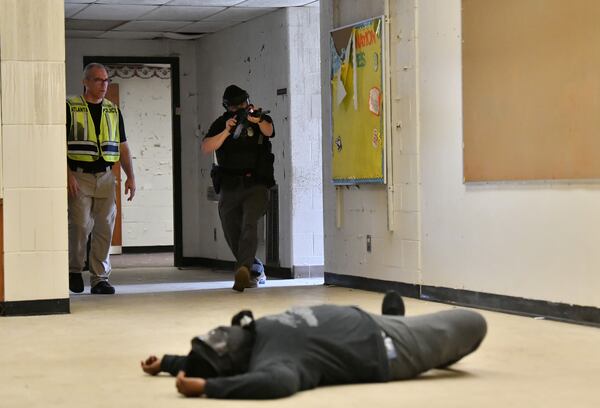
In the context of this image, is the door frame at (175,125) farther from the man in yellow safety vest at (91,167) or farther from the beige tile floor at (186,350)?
the beige tile floor at (186,350)

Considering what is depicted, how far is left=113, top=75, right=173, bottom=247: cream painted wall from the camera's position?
1568 centimetres

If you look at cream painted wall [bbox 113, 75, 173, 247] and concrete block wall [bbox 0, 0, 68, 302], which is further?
cream painted wall [bbox 113, 75, 173, 247]

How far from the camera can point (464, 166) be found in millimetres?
7352

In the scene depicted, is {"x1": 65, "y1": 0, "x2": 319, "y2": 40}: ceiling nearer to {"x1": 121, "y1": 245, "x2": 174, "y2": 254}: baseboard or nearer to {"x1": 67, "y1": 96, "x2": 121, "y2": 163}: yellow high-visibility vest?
{"x1": 67, "y1": 96, "x2": 121, "y2": 163}: yellow high-visibility vest

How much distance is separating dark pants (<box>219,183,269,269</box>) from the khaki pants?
864mm

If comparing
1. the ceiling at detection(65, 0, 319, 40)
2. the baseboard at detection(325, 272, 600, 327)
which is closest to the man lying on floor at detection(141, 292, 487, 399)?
the baseboard at detection(325, 272, 600, 327)

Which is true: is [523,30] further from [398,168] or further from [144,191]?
[144,191]

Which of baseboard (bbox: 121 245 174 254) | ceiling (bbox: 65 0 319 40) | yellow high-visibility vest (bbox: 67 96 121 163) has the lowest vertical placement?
baseboard (bbox: 121 245 174 254)

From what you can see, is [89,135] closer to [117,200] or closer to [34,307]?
[34,307]

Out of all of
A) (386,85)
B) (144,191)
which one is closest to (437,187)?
(386,85)

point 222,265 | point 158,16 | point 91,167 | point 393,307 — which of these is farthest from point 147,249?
point 393,307

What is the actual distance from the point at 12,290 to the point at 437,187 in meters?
2.73

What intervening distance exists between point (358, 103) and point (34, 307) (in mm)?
2871

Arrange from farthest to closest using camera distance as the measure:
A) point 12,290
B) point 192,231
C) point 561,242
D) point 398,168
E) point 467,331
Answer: point 192,231 < point 398,168 < point 12,290 < point 561,242 < point 467,331
